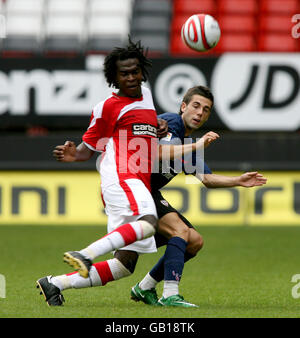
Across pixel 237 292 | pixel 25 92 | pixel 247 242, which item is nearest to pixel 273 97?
pixel 247 242

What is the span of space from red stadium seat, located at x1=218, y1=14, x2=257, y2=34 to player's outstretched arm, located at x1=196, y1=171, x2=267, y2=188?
38.1ft

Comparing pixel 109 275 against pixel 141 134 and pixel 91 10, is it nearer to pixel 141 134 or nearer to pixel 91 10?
pixel 141 134

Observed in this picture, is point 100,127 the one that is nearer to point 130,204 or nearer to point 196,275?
point 130,204

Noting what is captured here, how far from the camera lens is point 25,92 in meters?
13.5

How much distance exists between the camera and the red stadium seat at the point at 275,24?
17.3 metres

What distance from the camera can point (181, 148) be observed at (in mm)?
5590

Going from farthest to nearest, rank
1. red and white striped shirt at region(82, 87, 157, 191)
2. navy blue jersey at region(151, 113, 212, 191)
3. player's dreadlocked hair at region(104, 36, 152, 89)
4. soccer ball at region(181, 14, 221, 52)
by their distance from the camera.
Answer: soccer ball at region(181, 14, 221, 52) < navy blue jersey at region(151, 113, 212, 191) < player's dreadlocked hair at region(104, 36, 152, 89) < red and white striped shirt at region(82, 87, 157, 191)

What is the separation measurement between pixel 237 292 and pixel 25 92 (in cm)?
759

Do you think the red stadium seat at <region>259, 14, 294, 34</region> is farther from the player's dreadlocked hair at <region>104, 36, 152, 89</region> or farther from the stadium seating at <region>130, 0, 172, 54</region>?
the player's dreadlocked hair at <region>104, 36, 152, 89</region>

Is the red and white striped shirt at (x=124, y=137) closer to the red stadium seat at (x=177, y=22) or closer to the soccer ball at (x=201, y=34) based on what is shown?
the soccer ball at (x=201, y=34)

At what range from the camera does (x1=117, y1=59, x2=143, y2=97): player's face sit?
5.66 metres

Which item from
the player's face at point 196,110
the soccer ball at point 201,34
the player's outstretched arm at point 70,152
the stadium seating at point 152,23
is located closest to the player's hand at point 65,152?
the player's outstretched arm at point 70,152

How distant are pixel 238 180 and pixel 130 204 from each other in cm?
86

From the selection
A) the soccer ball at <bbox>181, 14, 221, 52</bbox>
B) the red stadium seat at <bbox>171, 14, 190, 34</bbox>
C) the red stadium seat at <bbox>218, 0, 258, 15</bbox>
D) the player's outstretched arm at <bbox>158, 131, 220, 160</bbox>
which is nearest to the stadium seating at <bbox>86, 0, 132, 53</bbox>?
the red stadium seat at <bbox>171, 14, 190, 34</bbox>
